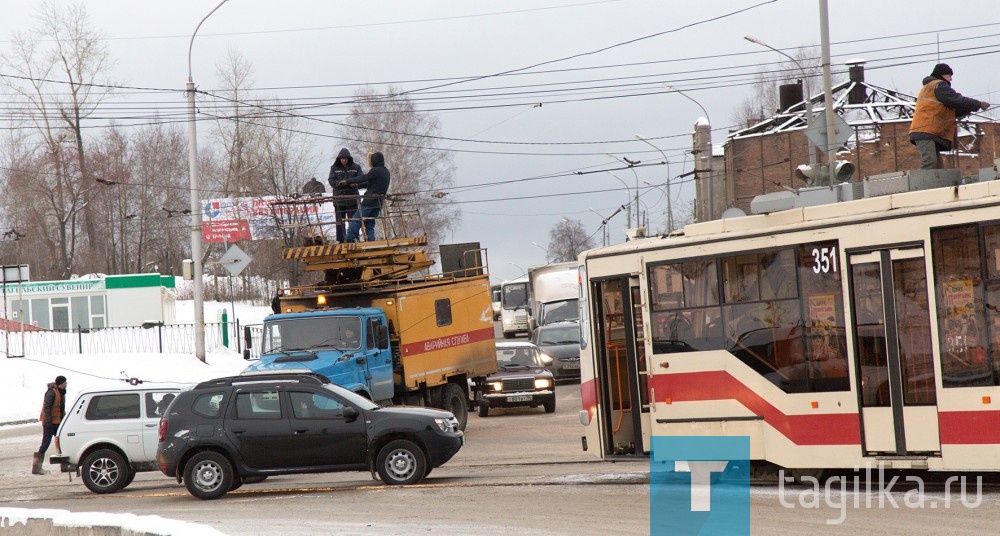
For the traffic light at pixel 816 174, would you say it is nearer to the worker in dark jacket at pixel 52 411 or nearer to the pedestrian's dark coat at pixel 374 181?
the pedestrian's dark coat at pixel 374 181

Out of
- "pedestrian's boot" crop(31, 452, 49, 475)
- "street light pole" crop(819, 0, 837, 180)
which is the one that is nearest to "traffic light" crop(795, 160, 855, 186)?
"street light pole" crop(819, 0, 837, 180)

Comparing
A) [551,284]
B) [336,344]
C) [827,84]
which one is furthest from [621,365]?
[551,284]

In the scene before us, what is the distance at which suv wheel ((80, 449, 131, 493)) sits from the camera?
55.8 feet

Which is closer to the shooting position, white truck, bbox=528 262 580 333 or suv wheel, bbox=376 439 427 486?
suv wheel, bbox=376 439 427 486

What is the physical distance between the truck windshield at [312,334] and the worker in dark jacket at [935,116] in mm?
10858

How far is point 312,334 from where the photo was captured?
20.9m

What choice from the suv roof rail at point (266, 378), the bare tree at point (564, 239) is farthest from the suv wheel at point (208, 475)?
the bare tree at point (564, 239)

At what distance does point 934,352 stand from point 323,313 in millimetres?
12078

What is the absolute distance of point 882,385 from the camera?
462 inches

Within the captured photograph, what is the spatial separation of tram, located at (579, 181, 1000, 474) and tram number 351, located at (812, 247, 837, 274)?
0.05ft

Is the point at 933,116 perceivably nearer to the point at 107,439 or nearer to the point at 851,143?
the point at 107,439

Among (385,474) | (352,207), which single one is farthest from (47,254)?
(385,474)

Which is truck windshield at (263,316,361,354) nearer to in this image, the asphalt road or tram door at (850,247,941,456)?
the asphalt road

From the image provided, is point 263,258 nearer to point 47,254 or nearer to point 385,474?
point 47,254
